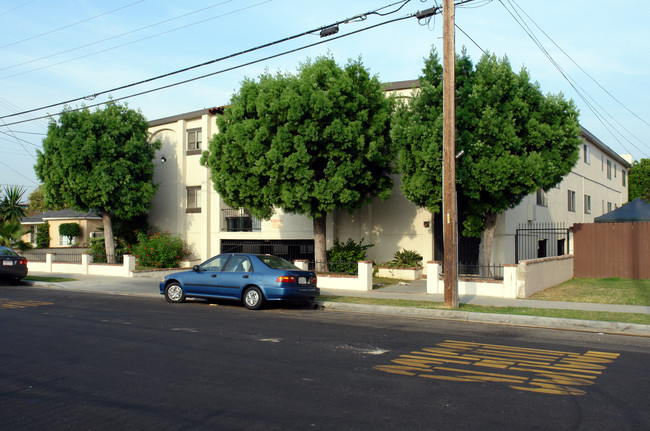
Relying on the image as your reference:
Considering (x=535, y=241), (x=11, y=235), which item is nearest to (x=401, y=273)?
(x=535, y=241)

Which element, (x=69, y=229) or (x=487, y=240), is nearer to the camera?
(x=487, y=240)

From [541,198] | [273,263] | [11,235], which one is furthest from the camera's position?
[11,235]

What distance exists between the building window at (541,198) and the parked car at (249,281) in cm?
1440

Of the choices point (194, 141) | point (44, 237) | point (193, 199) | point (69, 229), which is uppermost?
point (194, 141)

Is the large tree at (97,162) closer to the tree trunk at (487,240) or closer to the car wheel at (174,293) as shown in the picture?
the car wheel at (174,293)

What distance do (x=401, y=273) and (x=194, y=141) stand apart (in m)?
13.0

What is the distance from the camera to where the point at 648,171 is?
178 ft

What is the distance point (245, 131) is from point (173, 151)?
10.6 metres

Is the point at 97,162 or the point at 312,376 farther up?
the point at 97,162

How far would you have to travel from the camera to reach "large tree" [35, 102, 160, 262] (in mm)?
24062

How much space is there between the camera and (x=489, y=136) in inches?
636

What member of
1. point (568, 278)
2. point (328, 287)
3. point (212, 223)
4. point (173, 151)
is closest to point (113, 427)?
point (328, 287)

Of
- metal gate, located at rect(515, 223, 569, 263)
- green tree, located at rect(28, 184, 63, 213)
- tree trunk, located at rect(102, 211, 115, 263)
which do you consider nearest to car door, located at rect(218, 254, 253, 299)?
metal gate, located at rect(515, 223, 569, 263)

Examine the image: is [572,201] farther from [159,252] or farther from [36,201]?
[36,201]
